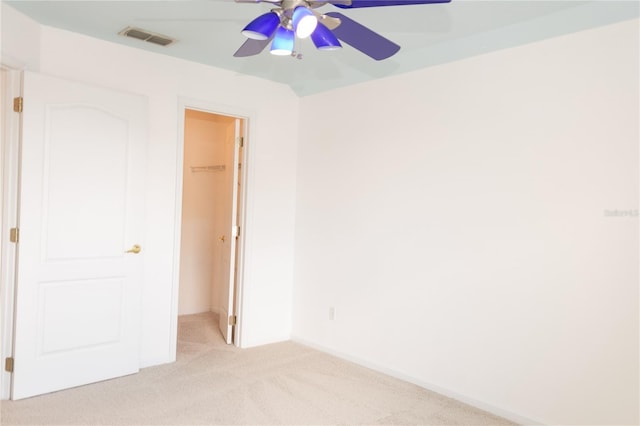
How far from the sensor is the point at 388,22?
2.89 meters

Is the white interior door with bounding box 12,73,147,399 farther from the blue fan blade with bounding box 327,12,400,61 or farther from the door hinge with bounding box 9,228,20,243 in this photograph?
the blue fan blade with bounding box 327,12,400,61

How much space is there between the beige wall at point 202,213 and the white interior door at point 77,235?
2.03 m

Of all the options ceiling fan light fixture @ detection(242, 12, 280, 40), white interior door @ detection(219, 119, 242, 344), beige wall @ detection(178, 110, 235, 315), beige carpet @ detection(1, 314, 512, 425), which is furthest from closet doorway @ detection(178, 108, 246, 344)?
ceiling fan light fixture @ detection(242, 12, 280, 40)

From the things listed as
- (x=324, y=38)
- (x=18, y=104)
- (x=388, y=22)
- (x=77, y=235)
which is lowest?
(x=77, y=235)

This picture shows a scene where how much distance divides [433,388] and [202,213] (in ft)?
11.4

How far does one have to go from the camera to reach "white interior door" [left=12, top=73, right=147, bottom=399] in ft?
9.79

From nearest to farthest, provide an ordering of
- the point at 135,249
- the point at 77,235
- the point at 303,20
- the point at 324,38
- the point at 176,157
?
1. the point at 303,20
2. the point at 324,38
3. the point at 77,235
4. the point at 135,249
5. the point at 176,157

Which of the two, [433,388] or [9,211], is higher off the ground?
[9,211]

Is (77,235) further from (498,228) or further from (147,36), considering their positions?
(498,228)

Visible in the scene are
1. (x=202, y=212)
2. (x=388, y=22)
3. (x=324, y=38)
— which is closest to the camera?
(x=324, y=38)

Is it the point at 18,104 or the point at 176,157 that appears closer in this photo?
the point at 18,104

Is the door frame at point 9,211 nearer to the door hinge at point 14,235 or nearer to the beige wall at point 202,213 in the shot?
the door hinge at point 14,235

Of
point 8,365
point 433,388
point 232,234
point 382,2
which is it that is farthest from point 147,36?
point 433,388

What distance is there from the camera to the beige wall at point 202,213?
18.1 feet
